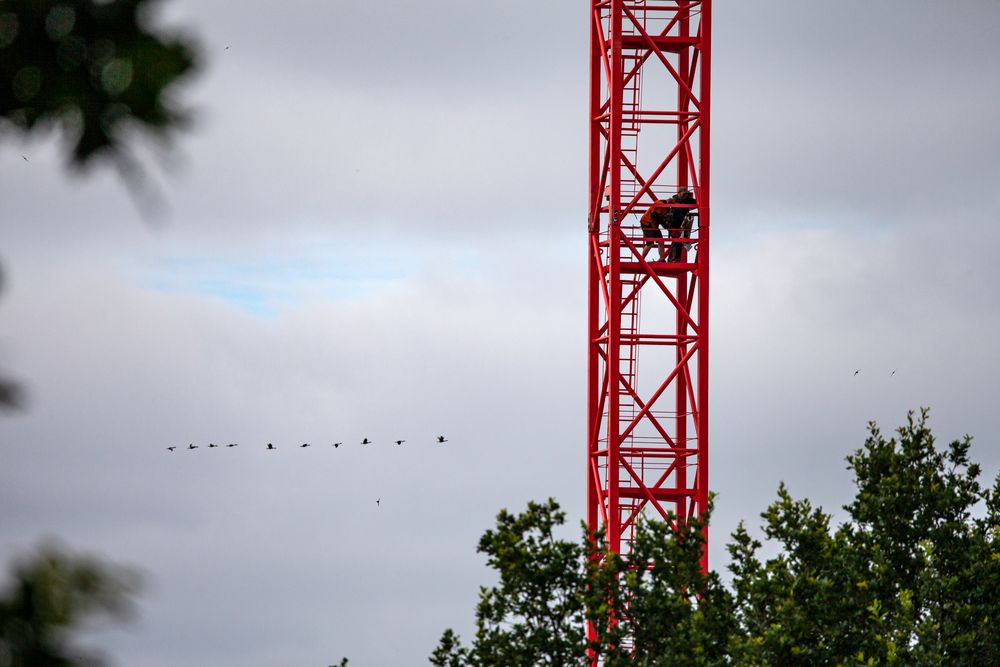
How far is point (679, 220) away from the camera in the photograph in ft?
139

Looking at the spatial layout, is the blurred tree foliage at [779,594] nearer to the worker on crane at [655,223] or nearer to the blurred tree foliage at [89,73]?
the worker on crane at [655,223]

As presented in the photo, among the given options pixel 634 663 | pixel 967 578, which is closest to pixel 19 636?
pixel 634 663

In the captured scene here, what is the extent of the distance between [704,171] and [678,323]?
403cm

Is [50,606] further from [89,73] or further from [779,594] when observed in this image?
[779,594]

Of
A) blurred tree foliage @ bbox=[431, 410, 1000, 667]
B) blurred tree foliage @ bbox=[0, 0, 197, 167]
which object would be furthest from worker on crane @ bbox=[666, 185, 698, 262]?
blurred tree foliage @ bbox=[0, 0, 197, 167]

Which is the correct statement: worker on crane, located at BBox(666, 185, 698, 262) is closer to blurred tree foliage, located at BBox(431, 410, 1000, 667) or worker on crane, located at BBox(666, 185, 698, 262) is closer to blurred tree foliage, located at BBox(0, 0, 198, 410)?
blurred tree foliage, located at BBox(431, 410, 1000, 667)

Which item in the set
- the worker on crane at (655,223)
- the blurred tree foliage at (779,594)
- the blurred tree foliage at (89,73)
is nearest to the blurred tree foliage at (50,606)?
the blurred tree foliage at (89,73)

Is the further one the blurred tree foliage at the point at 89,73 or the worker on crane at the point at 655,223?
the worker on crane at the point at 655,223

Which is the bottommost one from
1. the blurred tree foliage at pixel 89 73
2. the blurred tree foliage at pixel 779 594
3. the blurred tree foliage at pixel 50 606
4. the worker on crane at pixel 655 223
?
the blurred tree foliage at pixel 50 606

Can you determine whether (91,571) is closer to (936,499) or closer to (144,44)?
(144,44)

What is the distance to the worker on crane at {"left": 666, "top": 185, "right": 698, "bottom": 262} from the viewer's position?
42.3 m

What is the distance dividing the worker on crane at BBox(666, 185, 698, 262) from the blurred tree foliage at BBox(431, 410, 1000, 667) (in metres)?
9.07

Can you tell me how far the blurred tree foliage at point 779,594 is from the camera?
31.6m

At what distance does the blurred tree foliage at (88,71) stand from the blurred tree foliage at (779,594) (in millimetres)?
26041
